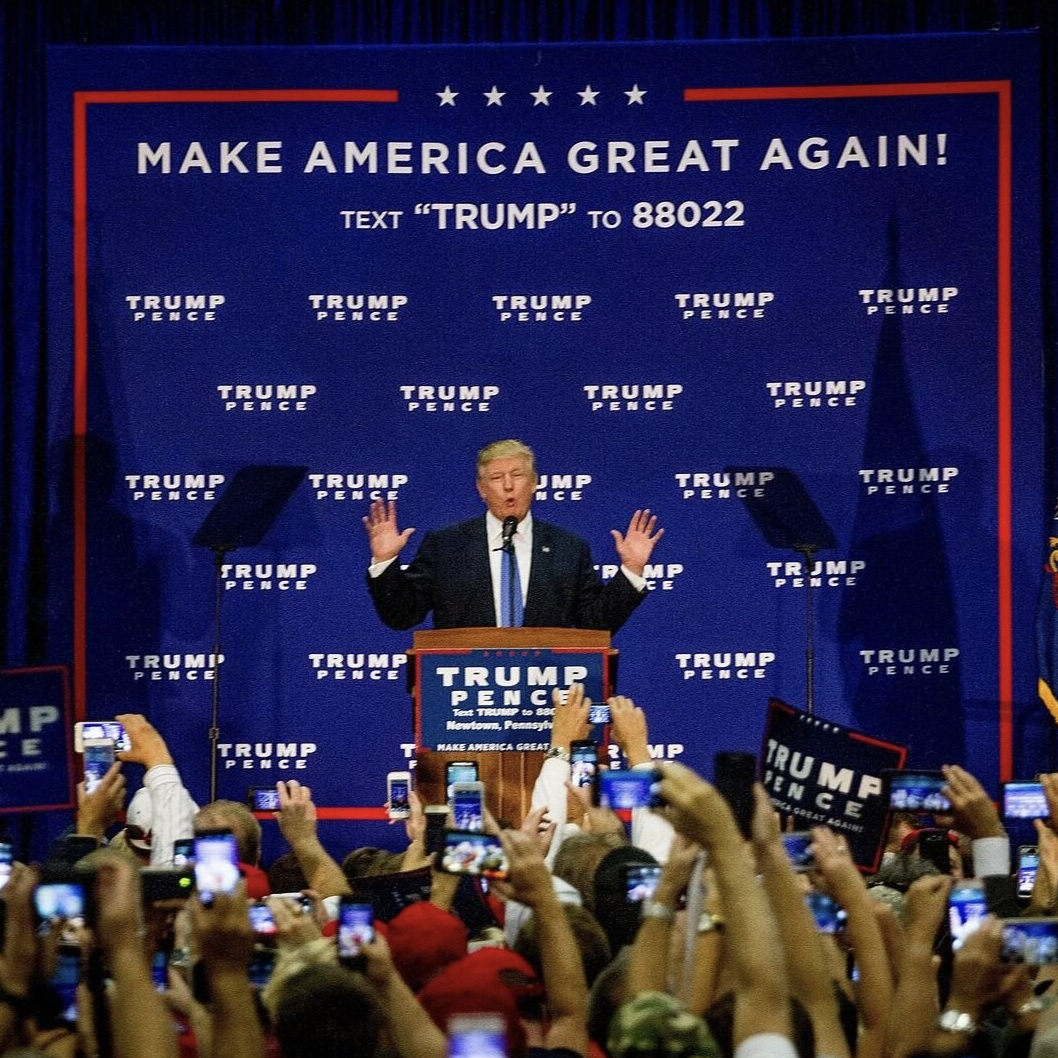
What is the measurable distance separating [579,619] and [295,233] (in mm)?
2545

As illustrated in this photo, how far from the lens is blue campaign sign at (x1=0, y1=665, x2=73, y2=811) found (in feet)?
14.8

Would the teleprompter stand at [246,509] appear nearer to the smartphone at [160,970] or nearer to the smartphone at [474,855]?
the smartphone at [160,970]

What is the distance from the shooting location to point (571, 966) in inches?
119

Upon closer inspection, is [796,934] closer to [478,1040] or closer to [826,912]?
[826,912]

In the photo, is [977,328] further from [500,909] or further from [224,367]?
[500,909]

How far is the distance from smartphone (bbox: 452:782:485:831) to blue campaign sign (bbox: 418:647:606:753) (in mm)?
1718

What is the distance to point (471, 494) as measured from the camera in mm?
8703

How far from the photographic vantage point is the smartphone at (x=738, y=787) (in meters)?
2.93

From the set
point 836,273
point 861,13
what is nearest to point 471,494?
point 836,273

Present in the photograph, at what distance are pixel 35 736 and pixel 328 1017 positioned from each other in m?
2.13

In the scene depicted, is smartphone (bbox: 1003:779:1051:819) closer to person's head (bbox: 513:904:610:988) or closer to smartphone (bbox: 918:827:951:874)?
smartphone (bbox: 918:827:951:874)

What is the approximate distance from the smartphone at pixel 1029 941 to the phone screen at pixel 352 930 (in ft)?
3.25

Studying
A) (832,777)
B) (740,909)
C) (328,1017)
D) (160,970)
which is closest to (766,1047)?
(740,909)

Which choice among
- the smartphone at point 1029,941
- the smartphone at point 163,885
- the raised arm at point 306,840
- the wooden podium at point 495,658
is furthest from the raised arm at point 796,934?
the wooden podium at point 495,658
